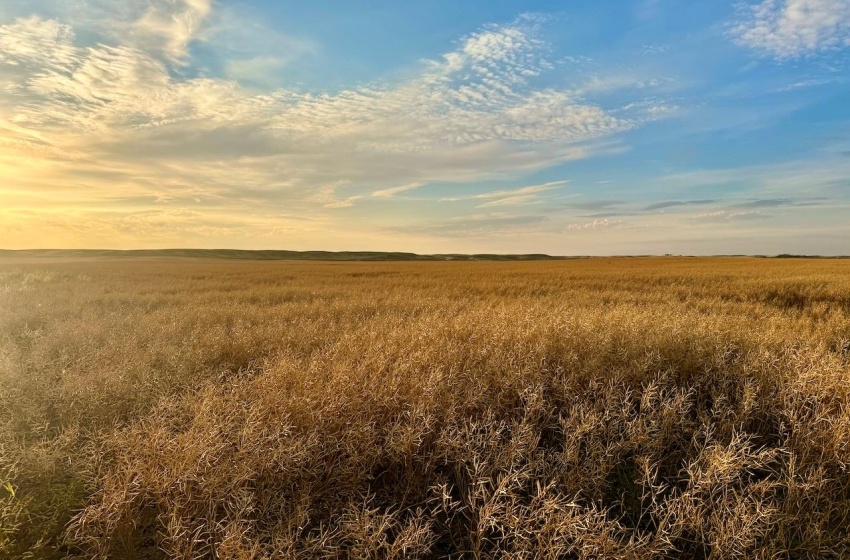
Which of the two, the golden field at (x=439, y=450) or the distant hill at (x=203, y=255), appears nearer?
the golden field at (x=439, y=450)

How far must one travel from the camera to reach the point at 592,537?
113 inches

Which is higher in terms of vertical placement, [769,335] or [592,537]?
[769,335]

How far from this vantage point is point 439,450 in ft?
12.4

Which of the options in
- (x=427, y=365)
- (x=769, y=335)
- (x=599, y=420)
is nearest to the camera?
(x=599, y=420)

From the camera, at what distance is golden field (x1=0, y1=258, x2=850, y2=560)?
3.03m

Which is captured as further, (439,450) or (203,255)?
(203,255)

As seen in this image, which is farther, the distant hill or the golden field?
the distant hill

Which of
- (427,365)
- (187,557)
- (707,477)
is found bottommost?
(187,557)

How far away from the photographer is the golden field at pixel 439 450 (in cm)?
303

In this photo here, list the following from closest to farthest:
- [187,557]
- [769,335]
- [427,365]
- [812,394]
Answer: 1. [187,557]
2. [812,394]
3. [427,365]
4. [769,335]

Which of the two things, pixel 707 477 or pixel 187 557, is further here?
pixel 707 477

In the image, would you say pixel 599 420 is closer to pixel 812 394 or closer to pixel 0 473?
pixel 812 394

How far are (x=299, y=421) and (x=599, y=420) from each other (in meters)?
2.84

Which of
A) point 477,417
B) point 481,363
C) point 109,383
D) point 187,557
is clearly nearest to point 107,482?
point 187,557
